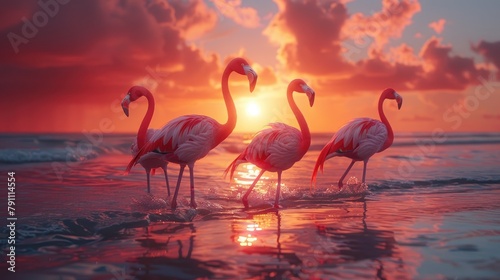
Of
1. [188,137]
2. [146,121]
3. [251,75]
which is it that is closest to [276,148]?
[251,75]

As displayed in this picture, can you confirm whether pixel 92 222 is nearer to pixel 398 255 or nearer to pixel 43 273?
pixel 43 273

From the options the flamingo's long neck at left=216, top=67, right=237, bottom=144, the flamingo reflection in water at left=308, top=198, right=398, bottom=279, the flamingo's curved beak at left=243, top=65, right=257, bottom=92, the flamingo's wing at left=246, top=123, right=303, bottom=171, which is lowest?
the flamingo reflection in water at left=308, top=198, right=398, bottom=279

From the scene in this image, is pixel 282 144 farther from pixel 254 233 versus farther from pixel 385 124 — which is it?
pixel 385 124

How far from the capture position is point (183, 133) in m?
6.67

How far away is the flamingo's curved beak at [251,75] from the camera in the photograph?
6.49 metres

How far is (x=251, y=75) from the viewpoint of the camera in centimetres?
662

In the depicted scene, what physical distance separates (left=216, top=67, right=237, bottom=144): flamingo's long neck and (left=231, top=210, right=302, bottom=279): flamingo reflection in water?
44.9 inches

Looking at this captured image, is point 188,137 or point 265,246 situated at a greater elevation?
point 188,137

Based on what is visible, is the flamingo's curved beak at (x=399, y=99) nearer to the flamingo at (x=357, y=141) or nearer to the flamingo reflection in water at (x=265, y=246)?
the flamingo at (x=357, y=141)

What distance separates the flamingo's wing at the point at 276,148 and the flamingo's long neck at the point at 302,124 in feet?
0.23

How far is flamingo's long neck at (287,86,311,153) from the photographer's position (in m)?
7.21

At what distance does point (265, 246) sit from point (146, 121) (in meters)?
3.19

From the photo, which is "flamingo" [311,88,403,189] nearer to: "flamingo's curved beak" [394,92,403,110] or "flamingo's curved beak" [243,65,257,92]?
"flamingo's curved beak" [394,92,403,110]

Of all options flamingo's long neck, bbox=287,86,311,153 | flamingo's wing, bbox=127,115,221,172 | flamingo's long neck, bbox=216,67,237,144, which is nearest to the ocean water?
flamingo's wing, bbox=127,115,221,172
